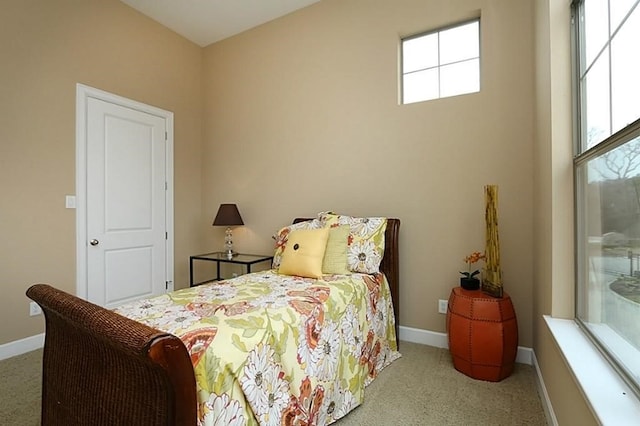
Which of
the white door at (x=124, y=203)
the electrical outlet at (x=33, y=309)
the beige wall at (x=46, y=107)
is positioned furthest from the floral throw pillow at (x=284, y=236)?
the electrical outlet at (x=33, y=309)

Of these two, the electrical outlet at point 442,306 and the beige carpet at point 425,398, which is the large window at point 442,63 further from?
the beige carpet at point 425,398

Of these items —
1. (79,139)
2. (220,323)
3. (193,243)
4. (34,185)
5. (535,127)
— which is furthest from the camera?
(193,243)

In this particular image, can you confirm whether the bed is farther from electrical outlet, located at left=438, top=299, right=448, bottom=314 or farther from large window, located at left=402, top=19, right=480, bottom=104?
large window, located at left=402, top=19, right=480, bottom=104

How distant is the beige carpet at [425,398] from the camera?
5.59 ft

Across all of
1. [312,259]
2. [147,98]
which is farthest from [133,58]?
[312,259]

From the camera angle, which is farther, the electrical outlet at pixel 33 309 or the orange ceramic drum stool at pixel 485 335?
the electrical outlet at pixel 33 309

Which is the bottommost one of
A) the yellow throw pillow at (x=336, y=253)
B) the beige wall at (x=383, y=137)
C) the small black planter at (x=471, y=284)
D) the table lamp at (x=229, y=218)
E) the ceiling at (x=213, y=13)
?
the small black planter at (x=471, y=284)

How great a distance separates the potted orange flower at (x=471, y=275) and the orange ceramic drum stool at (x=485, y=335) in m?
0.12

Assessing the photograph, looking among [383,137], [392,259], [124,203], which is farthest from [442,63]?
[124,203]

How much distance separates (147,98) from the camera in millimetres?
3473

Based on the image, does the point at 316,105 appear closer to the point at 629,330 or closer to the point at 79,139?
the point at 79,139

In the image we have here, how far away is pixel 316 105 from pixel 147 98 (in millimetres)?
1836

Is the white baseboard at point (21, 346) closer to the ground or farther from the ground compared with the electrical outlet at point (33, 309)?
closer to the ground

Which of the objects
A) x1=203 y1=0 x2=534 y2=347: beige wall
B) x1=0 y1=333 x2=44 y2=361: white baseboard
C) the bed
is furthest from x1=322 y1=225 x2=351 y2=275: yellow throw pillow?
x1=0 y1=333 x2=44 y2=361: white baseboard
